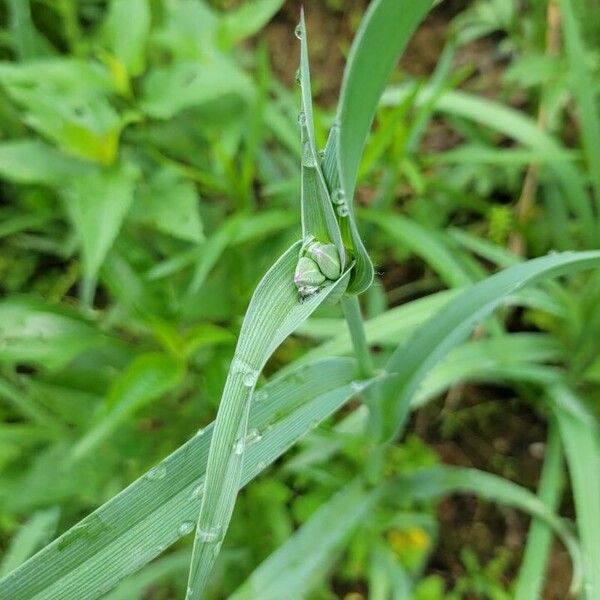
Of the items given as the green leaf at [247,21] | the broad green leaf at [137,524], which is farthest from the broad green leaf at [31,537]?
the green leaf at [247,21]

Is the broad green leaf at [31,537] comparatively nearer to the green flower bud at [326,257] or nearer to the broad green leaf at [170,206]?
the broad green leaf at [170,206]

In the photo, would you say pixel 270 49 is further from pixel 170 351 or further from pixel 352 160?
pixel 352 160

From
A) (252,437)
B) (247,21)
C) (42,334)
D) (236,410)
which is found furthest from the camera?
(247,21)

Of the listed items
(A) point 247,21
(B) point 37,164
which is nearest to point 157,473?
(B) point 37,164

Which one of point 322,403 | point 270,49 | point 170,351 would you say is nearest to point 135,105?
point 170,351

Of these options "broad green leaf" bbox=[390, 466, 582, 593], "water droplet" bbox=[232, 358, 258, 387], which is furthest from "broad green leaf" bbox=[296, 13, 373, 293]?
"broad green leaf" bbox=[390, 466, 582, 593]

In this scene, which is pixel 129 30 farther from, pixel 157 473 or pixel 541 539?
pixel 541 539
